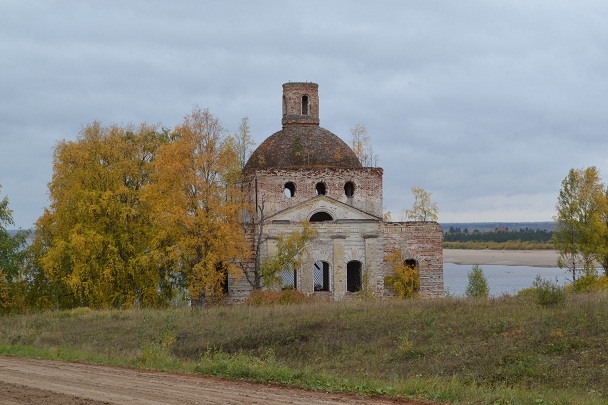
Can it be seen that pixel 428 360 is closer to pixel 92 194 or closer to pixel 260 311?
pixel 260 311

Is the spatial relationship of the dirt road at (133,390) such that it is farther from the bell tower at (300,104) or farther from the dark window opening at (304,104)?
the dark window opening at (304,104)

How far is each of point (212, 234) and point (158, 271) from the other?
3.71m

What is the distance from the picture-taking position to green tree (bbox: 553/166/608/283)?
151 feet

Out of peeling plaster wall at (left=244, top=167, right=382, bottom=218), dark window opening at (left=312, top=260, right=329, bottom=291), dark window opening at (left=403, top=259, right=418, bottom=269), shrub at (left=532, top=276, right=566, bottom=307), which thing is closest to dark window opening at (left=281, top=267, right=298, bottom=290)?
dark window opening at (left=312, top=260, right=329, bottom=291)

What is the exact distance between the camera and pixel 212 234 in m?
36.9

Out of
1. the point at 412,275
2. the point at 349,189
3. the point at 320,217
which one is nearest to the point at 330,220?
the point at 320,217

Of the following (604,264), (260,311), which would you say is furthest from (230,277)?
(604,264)

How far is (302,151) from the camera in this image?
146ft

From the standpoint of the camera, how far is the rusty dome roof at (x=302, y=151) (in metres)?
44.4

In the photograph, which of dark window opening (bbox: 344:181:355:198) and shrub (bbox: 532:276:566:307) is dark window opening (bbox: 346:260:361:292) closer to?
dark window opening (bbox: 344:181:355:198)

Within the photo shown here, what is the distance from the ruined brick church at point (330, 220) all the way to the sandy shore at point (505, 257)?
71.5 m

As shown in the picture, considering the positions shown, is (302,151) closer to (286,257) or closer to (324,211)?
(324,211)

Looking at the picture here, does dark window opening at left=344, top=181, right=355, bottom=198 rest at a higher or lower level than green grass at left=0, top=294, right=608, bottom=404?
higher

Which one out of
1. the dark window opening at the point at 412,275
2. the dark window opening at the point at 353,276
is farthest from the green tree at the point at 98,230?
the dark window opening at the point at 412,275
